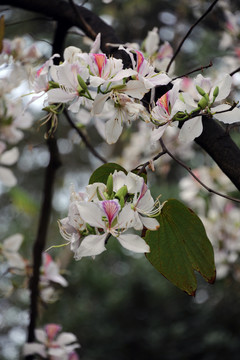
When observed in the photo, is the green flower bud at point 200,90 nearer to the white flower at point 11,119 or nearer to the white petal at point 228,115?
the white petal at point 228,115

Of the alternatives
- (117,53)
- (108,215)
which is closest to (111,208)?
(108,215)

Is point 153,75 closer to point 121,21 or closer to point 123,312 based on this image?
point 123,312

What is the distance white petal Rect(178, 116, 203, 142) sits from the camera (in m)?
0.51

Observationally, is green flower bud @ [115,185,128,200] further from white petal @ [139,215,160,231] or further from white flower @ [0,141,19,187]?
white flower @ [0,141,19,187]

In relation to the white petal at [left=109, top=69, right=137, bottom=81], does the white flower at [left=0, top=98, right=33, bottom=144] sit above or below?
below

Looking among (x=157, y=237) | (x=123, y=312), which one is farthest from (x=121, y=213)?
(x=123, y=312)

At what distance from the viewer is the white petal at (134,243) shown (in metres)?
0.47

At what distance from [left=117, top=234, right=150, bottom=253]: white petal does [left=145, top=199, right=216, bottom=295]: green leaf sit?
0.21ft

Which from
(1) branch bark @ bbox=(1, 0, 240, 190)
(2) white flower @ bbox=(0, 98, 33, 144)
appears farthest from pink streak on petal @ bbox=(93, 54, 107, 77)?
(2) white flower @ bbox=(0, 98, 33, 144)

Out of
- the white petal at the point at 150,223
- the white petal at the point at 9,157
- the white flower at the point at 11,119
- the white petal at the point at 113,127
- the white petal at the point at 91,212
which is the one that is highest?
→ the white petal at the point at 113,127

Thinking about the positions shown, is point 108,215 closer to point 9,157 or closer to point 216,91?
point 216,91

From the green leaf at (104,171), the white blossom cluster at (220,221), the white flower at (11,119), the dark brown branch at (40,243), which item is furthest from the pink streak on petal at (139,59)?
the white blossom cluster at (220,221)

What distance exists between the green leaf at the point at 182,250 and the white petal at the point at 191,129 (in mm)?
77

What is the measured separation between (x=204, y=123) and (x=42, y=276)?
25.0 inches
